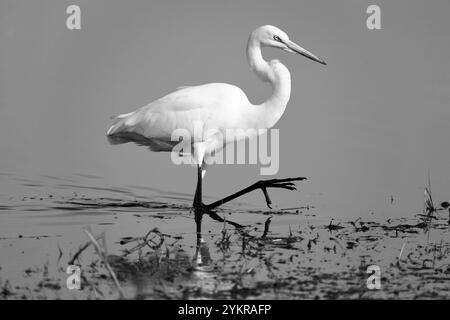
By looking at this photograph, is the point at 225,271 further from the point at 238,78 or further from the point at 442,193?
the point at 238,78

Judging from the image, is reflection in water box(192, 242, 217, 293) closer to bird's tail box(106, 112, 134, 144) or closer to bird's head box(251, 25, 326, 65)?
bird's tail box(106, 112, 134, 144)

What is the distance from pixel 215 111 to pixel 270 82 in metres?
0.73

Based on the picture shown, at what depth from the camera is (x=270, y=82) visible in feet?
33.8

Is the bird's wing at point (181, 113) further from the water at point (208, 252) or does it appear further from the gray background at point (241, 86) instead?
the gray background at point (241, 86)

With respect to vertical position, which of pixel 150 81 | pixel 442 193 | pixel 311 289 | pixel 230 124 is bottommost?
pixel 311 289

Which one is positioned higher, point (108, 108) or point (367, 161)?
point (108, 108)

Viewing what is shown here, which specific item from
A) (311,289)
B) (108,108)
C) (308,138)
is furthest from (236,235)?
(108,108)

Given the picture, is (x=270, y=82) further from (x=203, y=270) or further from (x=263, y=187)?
(x=203, y=270)

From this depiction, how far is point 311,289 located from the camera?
6367 mm

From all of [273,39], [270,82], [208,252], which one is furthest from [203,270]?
[273,39]

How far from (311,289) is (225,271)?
30.7 inches

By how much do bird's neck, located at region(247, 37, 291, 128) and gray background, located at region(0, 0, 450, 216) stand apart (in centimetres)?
108

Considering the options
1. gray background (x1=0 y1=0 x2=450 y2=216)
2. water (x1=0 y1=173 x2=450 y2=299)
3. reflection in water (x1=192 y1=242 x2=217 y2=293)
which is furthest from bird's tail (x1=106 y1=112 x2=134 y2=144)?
reflection in water (x1=192 y1=242 x2=217 y2=293)

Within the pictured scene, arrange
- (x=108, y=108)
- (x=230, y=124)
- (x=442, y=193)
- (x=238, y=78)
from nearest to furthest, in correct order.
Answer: (x=230, y=124), (x=442, y=193), (x=108, y=108), (x=238, y=78)
